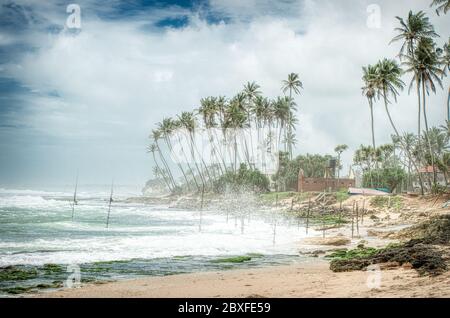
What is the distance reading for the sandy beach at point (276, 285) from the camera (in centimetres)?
1041

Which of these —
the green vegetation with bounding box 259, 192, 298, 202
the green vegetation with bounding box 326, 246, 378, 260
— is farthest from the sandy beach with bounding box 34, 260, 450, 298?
the green vegetation with bounding box 259, 192, 298, 202

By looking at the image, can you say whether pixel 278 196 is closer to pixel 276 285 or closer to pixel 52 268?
pixel 52 268

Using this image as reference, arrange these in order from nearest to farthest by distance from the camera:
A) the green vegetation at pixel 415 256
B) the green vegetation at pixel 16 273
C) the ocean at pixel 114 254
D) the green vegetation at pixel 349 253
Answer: the green vegetation at pixel 415 256 < the green vegetation at pixel 16 273 < the ocean at pixel 114 254 < the green vegetation at pixel 349 253

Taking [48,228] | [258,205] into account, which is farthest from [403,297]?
[258,205]

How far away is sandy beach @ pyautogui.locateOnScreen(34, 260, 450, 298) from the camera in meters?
10.4

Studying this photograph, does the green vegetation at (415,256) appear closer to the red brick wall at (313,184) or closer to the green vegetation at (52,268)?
the green vegetation at (52,268)

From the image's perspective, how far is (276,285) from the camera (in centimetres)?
1271

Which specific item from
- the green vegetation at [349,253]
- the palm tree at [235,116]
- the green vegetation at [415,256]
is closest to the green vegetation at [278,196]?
the palm tree at [235,116]

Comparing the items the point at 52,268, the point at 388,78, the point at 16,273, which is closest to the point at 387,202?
the point at 388,78

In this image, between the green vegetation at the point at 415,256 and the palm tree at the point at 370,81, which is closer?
the green vegetation at the point at 415,256

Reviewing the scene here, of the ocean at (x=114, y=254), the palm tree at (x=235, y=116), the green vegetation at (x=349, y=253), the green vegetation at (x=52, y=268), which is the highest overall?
the palm tree at (x=235, y=116)

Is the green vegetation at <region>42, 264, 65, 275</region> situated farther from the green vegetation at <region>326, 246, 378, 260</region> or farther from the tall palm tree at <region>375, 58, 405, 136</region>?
the tall palm tree at <region>375, 58, 405, 136</region>

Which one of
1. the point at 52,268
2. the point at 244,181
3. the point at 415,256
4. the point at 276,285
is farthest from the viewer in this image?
the point at 244,181
